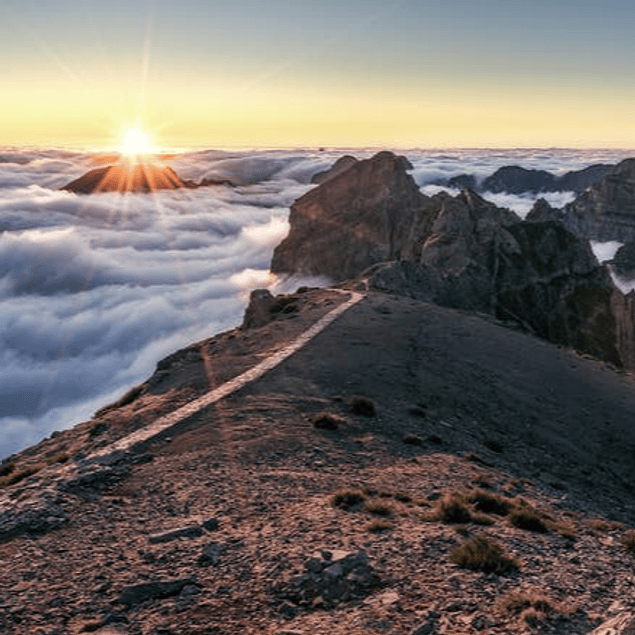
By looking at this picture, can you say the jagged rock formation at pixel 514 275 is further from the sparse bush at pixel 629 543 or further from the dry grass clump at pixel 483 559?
the dry grass clump at pixel 483 559

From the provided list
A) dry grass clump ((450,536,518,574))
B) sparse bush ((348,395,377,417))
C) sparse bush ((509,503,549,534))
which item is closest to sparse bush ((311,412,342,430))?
sparse bush ((348,395,377,417))

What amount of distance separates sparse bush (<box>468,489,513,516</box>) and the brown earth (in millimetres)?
A: 378

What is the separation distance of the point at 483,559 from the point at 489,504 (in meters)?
5.95

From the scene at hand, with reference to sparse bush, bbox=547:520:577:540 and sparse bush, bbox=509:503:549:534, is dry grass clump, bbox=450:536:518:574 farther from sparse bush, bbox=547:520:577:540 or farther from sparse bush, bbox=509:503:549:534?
sparse bush, bbox=547:520:577:540

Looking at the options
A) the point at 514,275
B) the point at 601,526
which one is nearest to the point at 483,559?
the point at 601,526

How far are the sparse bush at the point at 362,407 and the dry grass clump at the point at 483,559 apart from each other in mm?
16702

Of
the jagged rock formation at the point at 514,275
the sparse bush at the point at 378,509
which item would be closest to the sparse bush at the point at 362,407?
the sparse bush at the point at 378,509

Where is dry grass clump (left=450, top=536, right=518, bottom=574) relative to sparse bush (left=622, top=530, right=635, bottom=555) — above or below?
above

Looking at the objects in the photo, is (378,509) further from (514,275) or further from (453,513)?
(514,275)

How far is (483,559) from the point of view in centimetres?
1594

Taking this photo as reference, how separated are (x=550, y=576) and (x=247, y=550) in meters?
7.38

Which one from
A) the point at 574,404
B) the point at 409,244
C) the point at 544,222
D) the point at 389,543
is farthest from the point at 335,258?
the point at 389,543

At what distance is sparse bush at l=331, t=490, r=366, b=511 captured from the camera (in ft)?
67.4

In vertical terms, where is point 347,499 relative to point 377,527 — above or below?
below
